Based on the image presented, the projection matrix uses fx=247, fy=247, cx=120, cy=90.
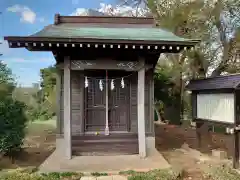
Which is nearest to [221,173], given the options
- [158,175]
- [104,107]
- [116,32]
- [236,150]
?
[236,150]

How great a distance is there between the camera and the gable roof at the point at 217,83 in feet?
20.0

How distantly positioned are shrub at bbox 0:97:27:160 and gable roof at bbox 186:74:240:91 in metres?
5.40

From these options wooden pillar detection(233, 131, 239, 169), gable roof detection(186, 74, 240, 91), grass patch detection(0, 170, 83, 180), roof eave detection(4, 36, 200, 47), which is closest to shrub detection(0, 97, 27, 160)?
grass patch detection(0, 170, 83, 180)

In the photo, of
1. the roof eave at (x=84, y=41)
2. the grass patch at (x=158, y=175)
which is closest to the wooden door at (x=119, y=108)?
the roof eave at (x=84, y=41)

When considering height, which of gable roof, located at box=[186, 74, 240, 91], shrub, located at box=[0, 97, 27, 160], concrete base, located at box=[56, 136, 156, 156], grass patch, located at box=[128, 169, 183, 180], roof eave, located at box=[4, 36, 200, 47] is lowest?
grass patch, located at box=[128, 169, 183, 180]

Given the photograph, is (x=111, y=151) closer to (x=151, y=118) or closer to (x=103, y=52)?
(x=151, y=118)

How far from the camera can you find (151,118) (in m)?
7.99

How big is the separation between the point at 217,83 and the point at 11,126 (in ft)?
18.9

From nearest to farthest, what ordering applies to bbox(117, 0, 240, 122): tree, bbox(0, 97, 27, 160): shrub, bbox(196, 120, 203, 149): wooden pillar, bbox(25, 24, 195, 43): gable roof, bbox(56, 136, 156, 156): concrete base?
bbox(0, 97, 27, 160): shrub < bbox(25, 24, 195, 43): gable roof < bbox(56, 136, 156, 156): concrete base < bbox(196, 120, 203, 149): wooden pillar < bbox(117, 0, 240, 122): tree

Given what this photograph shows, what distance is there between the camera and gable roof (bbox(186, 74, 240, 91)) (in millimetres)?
6082

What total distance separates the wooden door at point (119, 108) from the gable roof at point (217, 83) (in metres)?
2.24

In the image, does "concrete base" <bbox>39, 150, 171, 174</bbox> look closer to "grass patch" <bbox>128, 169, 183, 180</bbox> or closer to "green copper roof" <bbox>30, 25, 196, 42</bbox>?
"grass patch" <bbox>128, 169, 183, 180</bbox>

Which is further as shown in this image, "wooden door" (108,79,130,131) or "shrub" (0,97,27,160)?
"wooden door" (108,79,130,131)

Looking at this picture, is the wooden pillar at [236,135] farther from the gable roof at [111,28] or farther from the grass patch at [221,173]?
the gable roof at [111,28]
